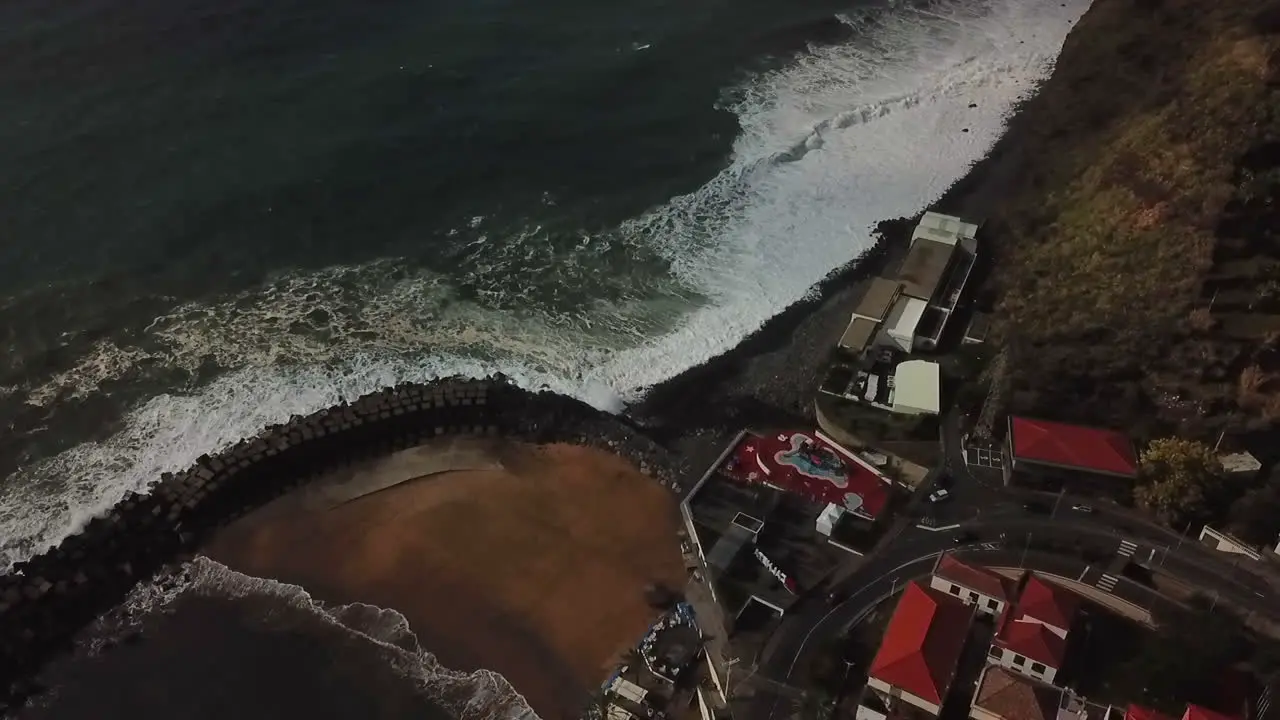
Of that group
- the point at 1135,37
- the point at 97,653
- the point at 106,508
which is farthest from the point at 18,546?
the point at 1135,37

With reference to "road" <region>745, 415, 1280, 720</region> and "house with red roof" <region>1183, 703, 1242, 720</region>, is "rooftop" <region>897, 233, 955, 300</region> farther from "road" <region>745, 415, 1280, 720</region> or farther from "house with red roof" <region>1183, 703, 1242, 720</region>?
"house with red roof" <region>1183, 703, 1242, 720</region>

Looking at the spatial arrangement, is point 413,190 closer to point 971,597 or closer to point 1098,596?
point 971,597

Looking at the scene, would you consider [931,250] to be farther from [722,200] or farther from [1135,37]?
[1135,37]

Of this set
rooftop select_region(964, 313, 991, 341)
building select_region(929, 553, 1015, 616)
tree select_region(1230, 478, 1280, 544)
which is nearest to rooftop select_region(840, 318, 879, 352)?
rooftop select_region(964, 313, 991, 341)

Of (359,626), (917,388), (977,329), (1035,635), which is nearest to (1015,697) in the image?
(1035,635)

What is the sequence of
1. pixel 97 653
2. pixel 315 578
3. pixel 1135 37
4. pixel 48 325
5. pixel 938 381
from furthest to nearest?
pixel 1135 37
pixel 48 325
pixel 938 381
pixel 315 578
pixel 97 653

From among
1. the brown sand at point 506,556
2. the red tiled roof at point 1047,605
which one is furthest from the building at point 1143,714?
the brown sand at point 506,556
